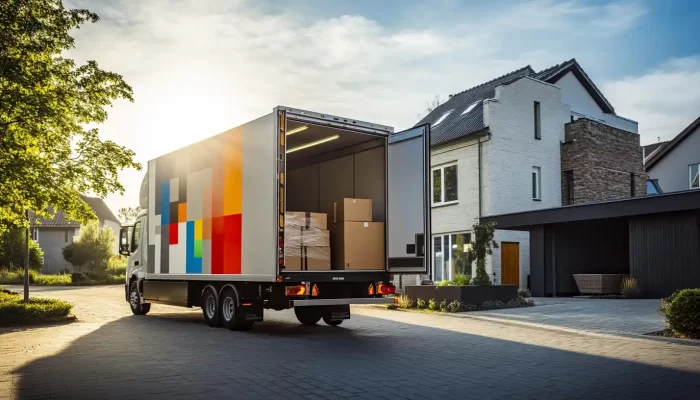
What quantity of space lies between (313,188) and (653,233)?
40.5ft

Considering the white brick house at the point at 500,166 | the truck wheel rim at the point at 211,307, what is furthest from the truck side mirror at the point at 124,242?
the white brick house at the point at 500,166

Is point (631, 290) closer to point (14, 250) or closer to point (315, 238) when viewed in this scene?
point (315, 238)

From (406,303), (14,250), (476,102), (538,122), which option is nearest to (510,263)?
(538,122)

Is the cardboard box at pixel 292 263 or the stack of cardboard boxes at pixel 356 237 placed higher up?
the stack of cardboard boxes at pixel 356 237

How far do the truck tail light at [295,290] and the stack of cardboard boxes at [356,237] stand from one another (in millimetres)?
1167

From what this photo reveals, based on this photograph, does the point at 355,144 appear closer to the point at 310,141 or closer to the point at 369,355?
the point at 310,141

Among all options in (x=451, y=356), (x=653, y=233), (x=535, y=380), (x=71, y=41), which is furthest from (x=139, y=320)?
(x=653, y=233)

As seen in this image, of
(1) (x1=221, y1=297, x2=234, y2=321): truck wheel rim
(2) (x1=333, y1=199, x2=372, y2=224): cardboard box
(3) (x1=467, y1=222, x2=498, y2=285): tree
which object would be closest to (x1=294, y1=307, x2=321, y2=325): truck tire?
(1) (x1=221, y1=297, x2=234, y2=321): truck wheel rim

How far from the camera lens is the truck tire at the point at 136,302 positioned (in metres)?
16.7

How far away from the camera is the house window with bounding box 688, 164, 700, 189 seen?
117 feet

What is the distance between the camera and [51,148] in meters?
17.6

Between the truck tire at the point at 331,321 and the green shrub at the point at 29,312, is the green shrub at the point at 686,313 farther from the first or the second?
the green shrub at the point at 29,312

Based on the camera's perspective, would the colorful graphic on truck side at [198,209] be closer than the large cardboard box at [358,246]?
Yes

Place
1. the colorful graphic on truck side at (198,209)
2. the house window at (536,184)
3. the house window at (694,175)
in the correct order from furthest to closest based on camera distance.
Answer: the house window at (694,175) → the house window at (536,184) → the colorful graphic on truck side at (198,209)
